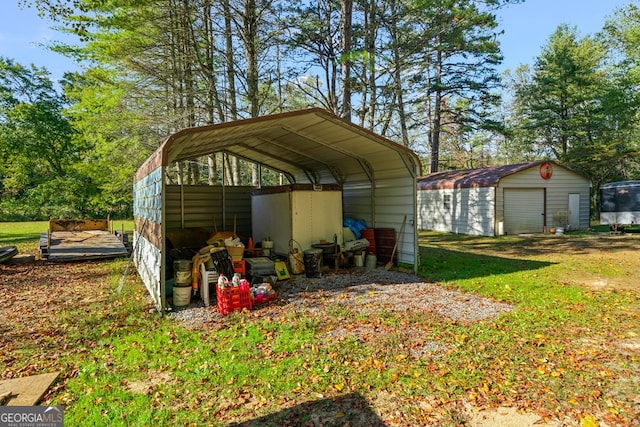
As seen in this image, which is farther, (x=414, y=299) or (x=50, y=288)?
(x=50, y=288)

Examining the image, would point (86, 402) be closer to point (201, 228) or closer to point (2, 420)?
point (2, 420)

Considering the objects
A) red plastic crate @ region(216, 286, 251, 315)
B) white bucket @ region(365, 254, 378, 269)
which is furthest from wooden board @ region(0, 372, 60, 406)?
white bucket @ region(365, 254, 378, 269)

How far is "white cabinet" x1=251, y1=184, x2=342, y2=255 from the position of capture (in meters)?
8.67

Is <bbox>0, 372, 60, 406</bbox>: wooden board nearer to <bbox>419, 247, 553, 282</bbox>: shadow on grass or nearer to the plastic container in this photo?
the plastic container

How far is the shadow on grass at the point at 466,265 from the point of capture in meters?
8.13

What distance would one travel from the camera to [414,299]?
623 centimetres

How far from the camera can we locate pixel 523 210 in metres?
15.9

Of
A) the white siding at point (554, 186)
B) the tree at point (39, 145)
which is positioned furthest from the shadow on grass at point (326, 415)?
the tree at point (39, 145)

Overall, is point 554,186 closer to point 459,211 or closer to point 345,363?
point 459,211

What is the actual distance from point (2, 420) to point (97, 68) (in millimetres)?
15578

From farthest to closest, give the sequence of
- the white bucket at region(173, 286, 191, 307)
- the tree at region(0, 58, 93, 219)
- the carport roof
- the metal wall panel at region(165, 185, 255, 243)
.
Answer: the tree at region(0, 58, 93, 219) < the metal wall panel at region(165, 185, 255, 243) < the carport roof < the white bucket at region(173, 286, 191, 307)

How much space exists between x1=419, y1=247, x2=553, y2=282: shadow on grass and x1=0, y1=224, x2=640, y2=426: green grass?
6.10 ft

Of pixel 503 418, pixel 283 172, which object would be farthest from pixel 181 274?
pixel 283 172

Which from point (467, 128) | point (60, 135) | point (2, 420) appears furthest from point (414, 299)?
point (60, 135)
